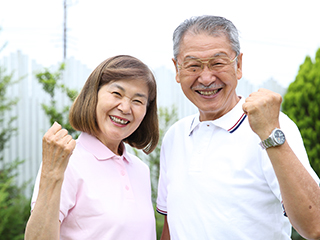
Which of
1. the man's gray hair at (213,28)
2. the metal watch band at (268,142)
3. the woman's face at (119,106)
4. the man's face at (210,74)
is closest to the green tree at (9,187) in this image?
the woman's face at (119,106)

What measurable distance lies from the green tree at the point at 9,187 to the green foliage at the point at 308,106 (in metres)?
4.17

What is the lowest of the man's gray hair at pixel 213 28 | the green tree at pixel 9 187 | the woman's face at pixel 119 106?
the green tree at pixel 9 187

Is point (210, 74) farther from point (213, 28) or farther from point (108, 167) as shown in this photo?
point (108, 167)

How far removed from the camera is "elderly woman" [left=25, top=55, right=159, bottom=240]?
80.0 inches

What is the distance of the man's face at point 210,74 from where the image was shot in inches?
82.4

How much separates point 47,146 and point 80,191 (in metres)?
0.42

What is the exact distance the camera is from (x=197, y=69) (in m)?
2.14

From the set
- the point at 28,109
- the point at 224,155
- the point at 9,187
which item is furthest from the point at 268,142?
the point at 28,109

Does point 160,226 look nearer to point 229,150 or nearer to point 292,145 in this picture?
point 229,150

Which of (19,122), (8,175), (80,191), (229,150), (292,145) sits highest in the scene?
(292,145)

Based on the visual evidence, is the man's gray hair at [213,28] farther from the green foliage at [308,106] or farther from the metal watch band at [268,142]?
the green foliage at [308,106]

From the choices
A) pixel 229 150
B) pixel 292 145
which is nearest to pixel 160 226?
pixel 229 150

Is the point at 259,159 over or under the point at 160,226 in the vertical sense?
over

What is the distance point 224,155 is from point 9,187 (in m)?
4.42
